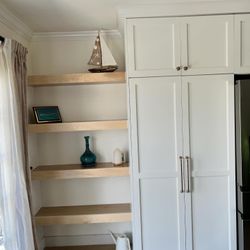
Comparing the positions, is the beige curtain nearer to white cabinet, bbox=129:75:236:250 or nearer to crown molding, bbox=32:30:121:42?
crown molding, bbox=32:30:121:42

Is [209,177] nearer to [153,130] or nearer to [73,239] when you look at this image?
[153,130]

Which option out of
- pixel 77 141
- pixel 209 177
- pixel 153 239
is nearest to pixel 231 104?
pixel 209 177

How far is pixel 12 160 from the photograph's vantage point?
226cm

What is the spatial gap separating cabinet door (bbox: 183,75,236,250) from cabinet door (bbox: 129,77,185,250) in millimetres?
94

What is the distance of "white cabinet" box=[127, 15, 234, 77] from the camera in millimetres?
2512

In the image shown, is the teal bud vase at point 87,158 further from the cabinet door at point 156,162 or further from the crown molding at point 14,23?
the crown molding at point 14,23

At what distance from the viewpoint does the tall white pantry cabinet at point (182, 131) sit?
253 centimetres

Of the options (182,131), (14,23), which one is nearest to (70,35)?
(14,23)

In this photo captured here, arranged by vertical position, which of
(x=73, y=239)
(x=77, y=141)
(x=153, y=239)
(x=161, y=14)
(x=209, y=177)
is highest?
(x=161, y=14)

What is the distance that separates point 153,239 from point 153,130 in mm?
954

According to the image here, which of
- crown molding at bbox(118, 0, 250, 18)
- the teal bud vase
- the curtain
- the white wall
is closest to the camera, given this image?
the curtain

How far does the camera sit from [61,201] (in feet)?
10.7

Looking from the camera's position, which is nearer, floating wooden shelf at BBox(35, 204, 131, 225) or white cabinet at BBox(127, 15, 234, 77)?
white cabinet at BBox(127, 15, 234, 77)

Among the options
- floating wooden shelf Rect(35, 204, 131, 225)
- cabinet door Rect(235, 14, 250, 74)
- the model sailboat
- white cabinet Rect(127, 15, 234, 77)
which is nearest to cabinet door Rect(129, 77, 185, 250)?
white cabinet Rect(127, 15, 234, 77)
